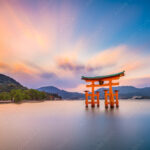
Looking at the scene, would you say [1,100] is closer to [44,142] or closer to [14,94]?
[14,94]

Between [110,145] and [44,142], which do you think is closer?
[110,145]

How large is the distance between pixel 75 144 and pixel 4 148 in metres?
3.01

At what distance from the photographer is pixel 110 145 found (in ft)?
14.5

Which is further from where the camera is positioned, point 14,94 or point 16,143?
point 14,94

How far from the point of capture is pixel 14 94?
4600 centimetres

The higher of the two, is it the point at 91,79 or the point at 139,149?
the point at 91,79

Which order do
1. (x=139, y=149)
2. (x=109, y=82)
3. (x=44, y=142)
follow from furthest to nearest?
1. (x=109, y=82)
2. (x=44, y=142)
3. (x=139, y=149)

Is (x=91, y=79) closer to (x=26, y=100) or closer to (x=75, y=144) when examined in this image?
(x=75, y=144)

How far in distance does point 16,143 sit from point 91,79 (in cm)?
1587

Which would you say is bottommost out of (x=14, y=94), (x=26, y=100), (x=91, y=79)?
(x=26, y=100)

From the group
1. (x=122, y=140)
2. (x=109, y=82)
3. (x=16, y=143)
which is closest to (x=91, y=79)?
(x=109, y=82)

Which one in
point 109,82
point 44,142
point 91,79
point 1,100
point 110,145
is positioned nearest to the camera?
point 110,145

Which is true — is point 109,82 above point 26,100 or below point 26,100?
above

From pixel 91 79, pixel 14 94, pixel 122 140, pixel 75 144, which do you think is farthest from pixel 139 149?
pixel 14 94
